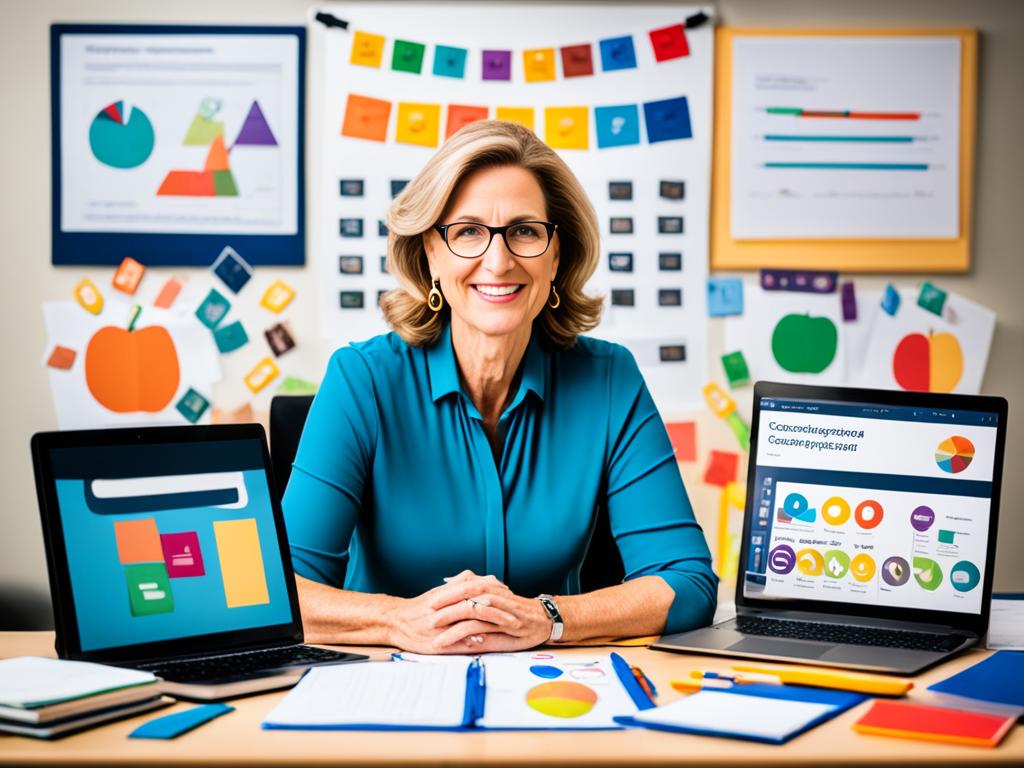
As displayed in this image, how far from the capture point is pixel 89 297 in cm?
283

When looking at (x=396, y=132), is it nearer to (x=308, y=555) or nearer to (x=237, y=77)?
(x=237, y=77)

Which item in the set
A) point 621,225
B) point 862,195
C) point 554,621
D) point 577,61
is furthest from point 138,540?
point 862,195

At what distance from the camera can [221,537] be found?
1.20 m

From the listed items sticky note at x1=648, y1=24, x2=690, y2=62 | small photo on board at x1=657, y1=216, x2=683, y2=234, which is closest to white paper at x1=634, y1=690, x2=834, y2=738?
small photo on board at x1=657, y1=216, x2=683, y2=234

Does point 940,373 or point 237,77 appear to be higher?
point 237,77

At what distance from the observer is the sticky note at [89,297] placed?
111 inches

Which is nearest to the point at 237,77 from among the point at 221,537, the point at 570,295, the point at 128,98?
the point at 128,98

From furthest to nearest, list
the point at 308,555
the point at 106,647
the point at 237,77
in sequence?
the point at 237,77 → the point at 308,555 → the point at 106,647

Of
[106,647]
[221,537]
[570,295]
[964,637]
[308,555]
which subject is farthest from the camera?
[570,295]

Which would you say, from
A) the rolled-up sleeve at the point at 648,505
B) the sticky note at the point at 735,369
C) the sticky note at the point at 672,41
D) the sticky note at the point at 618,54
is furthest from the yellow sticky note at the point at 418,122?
the rolled-up sleeve at the point at 648,505

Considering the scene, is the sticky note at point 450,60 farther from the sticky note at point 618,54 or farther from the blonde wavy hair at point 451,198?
the blonde wavy hair at point 451,198

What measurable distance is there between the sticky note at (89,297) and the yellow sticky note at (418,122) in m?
0.91

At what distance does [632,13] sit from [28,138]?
167 cm

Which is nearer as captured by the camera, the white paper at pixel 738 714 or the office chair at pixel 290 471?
the white paper at pixel 738 714
